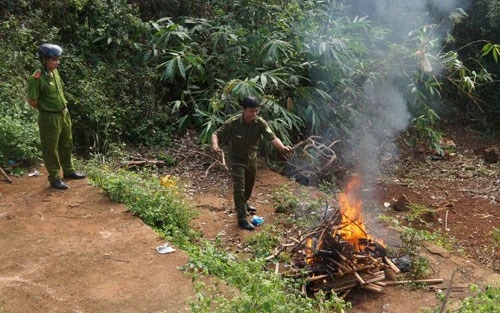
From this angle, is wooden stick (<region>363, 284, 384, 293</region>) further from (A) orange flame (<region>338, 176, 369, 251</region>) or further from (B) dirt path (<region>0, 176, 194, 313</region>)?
(B) dirt path (<region>0, 176, 194, 313</region>)

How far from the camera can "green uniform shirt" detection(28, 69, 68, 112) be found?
17.5ft

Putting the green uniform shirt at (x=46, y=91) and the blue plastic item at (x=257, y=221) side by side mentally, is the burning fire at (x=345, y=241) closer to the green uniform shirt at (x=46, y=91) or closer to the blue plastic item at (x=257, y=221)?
the blue plastic item at (x=257, y=221)

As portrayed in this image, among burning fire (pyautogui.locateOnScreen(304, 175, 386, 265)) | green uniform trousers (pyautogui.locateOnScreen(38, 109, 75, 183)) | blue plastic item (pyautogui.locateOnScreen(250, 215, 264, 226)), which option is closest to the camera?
burning fire (pyautogui.locateOnScreen(304, 175, 386, 265))

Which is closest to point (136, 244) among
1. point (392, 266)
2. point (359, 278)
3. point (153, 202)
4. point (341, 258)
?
point (153, 202)

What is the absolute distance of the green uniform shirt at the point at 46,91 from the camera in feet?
17.5

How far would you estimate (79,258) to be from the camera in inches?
178

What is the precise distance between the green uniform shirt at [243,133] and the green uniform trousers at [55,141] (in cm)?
164

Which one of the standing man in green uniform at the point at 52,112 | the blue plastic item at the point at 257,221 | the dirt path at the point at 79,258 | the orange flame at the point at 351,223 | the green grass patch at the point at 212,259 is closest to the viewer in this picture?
the green grass patch at the point at 212,259

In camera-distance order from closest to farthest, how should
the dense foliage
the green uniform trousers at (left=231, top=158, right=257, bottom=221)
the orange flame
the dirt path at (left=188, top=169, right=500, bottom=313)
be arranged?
the dirt path at (left=188, top=169, right=500, bottom=313), the orange flame, the green uniform trousers at (left=231, top=158, right=257, bottom=221), the dense foliage

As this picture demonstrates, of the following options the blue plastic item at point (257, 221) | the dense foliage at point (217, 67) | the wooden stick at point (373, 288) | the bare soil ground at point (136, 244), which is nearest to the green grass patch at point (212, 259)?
the bare soil ground at point (136, 244)

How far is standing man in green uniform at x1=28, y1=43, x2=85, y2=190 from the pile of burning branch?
2545 millimetres

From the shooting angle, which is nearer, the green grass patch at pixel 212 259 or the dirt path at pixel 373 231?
the green grass patch at pixel 212 259

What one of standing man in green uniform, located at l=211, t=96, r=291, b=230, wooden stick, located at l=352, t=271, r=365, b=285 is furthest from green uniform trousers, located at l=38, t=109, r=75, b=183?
wooden stick, located at l=352, t=271, r=365, b=285

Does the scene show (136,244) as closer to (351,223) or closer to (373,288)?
(351,223)
